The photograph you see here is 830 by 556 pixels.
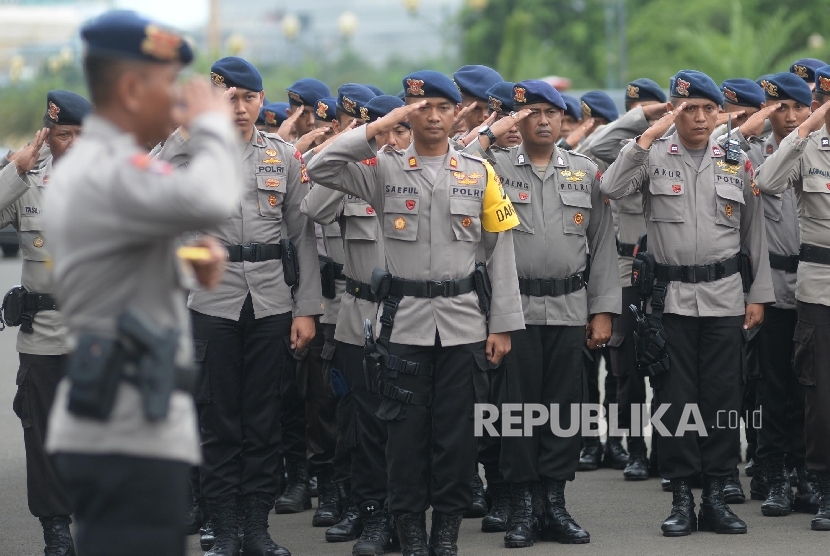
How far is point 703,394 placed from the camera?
6.96m

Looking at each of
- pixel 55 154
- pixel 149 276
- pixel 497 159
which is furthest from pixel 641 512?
pixel 149 276

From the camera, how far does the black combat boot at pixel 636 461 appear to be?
8.46 m

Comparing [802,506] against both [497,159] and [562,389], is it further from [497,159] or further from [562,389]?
[497,159]

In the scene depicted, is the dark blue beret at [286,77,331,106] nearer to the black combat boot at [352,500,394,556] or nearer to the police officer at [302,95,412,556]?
the police officer at [302,95,412,556]

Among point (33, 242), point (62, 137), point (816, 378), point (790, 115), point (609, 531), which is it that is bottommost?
point (609, 531)

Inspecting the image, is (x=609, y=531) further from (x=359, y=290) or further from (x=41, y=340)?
(x=41, y=340)

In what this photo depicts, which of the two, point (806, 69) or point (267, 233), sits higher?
point (806, 69)

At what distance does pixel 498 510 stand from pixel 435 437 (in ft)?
4.01

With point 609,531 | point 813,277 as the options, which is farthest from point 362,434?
point 813,277

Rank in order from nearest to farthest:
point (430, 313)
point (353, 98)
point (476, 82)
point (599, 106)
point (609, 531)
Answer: point (430, 313), point (609, 531), point (353, 98), point (476, 82), point (599, 106)

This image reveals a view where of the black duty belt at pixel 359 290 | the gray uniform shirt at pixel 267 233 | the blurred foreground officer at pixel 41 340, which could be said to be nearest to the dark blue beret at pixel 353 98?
the gray uniform shirt at pixel 267 233

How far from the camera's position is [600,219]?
708 centimetres

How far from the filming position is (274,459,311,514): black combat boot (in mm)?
7832

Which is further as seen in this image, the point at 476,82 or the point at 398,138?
the point at 476,82
